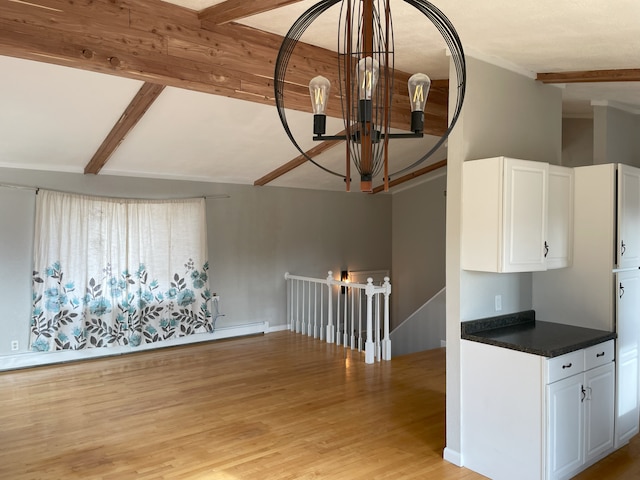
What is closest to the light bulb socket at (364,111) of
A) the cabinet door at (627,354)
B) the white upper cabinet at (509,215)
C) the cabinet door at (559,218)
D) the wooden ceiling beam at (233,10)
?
the wooden ceiling beam at (233,10)

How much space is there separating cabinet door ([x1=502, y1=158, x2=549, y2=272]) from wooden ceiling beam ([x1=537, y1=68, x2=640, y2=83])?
2.80 feet

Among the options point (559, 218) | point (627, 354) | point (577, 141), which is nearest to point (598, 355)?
point (627, 354)

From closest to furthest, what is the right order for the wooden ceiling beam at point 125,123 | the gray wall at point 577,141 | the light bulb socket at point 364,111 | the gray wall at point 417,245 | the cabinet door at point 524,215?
the light bulb socket at point 364,111, the cabinet door at point 524,215, the wooden ceiling beam at point 125,123, the gray wall at point 577,141, the gray wall at point 417,245

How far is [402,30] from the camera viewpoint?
10.4 feet

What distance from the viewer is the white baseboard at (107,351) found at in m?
5.40

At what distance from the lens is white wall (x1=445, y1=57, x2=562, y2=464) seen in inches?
132

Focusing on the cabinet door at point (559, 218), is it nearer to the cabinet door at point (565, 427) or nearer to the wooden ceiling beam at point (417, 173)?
the cabinet door at point (565, 427)

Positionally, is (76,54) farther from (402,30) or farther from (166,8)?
(402,30)

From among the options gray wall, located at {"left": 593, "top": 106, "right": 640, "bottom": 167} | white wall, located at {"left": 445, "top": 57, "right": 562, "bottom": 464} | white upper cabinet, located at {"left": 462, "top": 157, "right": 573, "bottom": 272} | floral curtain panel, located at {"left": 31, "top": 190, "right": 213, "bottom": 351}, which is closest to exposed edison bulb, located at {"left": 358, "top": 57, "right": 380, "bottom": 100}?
white upper cabinet, located at {"left": 462, "top": 157, "right": 573, "bottom": 272}

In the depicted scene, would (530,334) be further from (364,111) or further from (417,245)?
(417,245)

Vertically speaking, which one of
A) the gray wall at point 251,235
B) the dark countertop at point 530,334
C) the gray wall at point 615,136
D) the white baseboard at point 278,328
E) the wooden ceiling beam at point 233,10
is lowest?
the white baseboard at point 278,328

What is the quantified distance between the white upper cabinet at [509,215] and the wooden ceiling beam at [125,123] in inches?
97.6

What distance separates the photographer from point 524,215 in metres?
3.20

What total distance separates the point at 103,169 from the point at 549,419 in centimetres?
511
